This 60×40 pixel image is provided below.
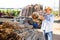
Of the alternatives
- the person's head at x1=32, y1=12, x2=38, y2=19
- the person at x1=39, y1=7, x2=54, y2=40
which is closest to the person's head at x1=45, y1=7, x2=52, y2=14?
the person at x1=39, y1=7, x2=54, y2=40

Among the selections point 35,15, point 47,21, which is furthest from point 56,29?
point 35,15

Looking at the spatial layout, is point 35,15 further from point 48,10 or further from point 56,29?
point 56,29

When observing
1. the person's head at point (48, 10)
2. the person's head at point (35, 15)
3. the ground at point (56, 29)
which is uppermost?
the person's head at point (48, 10)

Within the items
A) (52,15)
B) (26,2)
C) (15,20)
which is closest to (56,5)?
(52,15)

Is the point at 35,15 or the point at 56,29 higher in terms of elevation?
the point at 35,15

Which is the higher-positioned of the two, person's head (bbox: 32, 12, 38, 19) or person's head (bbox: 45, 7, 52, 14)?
person's head (bbox: 45, 7, 52, 14)

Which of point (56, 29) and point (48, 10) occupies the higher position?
point (48, 10)

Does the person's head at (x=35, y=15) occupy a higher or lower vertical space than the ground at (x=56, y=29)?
higher

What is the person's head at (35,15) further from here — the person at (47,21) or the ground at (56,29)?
the ground at (56,29)

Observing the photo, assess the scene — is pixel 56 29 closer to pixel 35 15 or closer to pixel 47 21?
pixel 47 21

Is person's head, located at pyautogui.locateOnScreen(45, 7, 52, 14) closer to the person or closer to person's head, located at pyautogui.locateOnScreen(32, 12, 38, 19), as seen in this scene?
the person

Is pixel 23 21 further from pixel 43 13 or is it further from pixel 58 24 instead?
pixel 58 24

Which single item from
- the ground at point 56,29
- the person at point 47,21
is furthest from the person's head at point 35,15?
the ground at point 56,29

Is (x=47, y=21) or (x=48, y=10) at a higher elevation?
(x=48, y=10)
